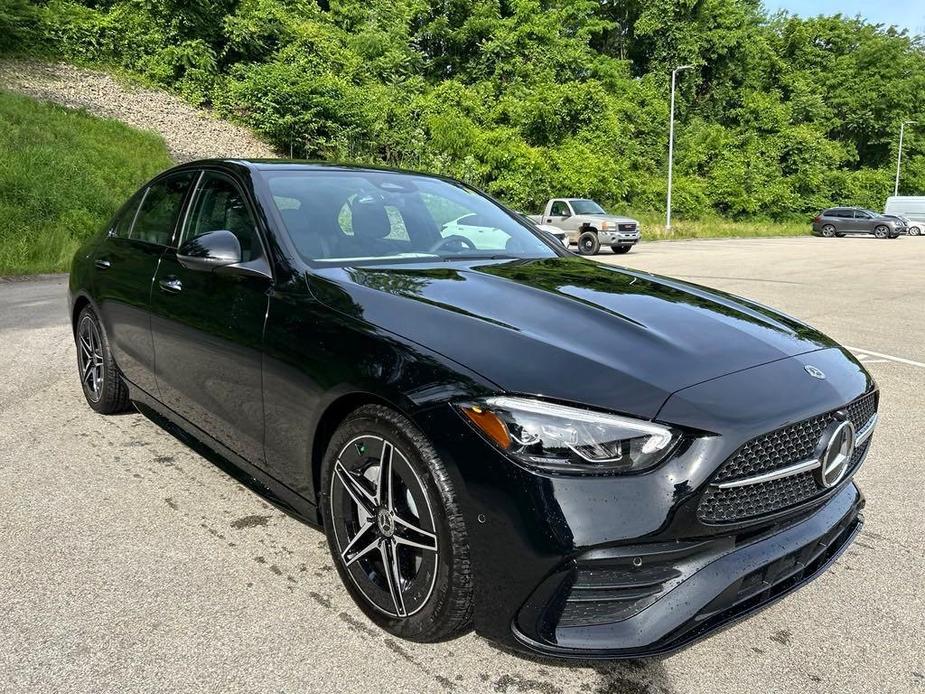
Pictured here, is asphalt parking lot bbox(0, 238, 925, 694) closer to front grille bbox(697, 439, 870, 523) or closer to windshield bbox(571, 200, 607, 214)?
front grille bbox(697, 439, 870, 523)

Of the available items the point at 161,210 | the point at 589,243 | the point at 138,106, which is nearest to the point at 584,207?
the point at 589,243

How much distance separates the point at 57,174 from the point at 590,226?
544 inches

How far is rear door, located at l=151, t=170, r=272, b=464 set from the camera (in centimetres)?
281

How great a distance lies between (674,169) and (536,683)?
44.6 meters

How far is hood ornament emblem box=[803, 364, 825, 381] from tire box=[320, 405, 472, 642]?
121 centimetres

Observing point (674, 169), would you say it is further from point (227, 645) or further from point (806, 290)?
point (227, 645)

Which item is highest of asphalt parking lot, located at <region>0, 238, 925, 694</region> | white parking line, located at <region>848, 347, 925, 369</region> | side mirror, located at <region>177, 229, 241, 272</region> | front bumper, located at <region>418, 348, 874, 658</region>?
side mirror, located at <region>177, 229, 241, 272</region>

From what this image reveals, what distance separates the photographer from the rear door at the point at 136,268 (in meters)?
3.71

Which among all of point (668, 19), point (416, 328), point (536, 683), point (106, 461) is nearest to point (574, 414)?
point (416, 328)

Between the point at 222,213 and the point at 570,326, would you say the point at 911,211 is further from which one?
the point at 570,326

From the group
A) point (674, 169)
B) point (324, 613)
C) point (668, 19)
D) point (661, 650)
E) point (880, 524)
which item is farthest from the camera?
point (668, 19)

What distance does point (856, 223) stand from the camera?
39.5 metres

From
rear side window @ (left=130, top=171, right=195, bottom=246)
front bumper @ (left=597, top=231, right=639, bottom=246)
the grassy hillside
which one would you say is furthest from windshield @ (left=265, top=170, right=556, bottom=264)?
front bumper @ (left=597, top=231, right=639, bottom=246)

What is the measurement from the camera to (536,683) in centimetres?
213
